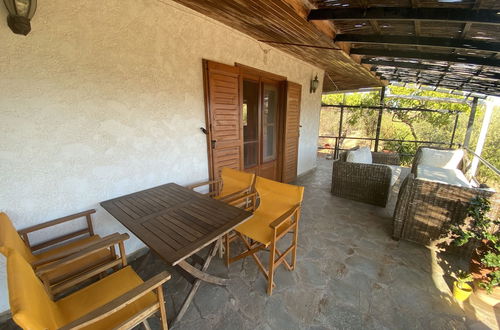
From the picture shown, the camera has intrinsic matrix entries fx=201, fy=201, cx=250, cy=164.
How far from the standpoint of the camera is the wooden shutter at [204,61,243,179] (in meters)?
2.59

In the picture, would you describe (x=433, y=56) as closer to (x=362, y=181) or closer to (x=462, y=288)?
(x=362, y=181)

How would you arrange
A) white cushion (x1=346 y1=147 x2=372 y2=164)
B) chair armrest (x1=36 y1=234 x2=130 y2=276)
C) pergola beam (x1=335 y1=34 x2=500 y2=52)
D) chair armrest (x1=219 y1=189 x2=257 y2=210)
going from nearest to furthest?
chair armrest (x1=36 y1=234 x2=130 y2=276), pergola beam (x1=335 y1=34 x2=500 y2=52), chair armrest (x1=219 y1=189 x2=257 y2=210), white cushion (x1=346 y1=147 x2=372 y2=164)

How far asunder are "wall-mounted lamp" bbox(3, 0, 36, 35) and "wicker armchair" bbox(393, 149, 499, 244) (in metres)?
3.63

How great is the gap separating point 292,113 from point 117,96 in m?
3.23

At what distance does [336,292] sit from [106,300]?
1.78m

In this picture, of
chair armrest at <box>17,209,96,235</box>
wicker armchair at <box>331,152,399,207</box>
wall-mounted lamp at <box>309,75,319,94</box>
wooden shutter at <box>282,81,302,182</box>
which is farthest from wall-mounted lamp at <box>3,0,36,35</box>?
wall-mounted lamp at <box>309,75,319,94</box>

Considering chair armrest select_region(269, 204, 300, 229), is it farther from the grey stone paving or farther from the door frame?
the door frame

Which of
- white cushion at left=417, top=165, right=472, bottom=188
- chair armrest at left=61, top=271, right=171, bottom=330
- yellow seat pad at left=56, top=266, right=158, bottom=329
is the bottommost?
yellow seat pad at left=56, top=266, right=158, bottom=329

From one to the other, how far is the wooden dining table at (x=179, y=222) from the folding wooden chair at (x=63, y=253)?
0.19 meters

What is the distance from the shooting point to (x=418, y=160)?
4.53 m

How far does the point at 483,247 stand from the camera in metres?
1.73

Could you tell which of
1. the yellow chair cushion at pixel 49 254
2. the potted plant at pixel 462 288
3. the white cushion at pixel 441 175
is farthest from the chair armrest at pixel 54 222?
the white cushion at pixel 441 175

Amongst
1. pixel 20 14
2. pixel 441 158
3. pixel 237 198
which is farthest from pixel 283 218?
pixel 441 158

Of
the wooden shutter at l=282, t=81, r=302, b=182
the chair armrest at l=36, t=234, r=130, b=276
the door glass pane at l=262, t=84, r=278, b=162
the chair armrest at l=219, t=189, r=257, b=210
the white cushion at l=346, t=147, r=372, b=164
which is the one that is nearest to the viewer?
the chair armrest at l=36, t=234, r=130, b=276
